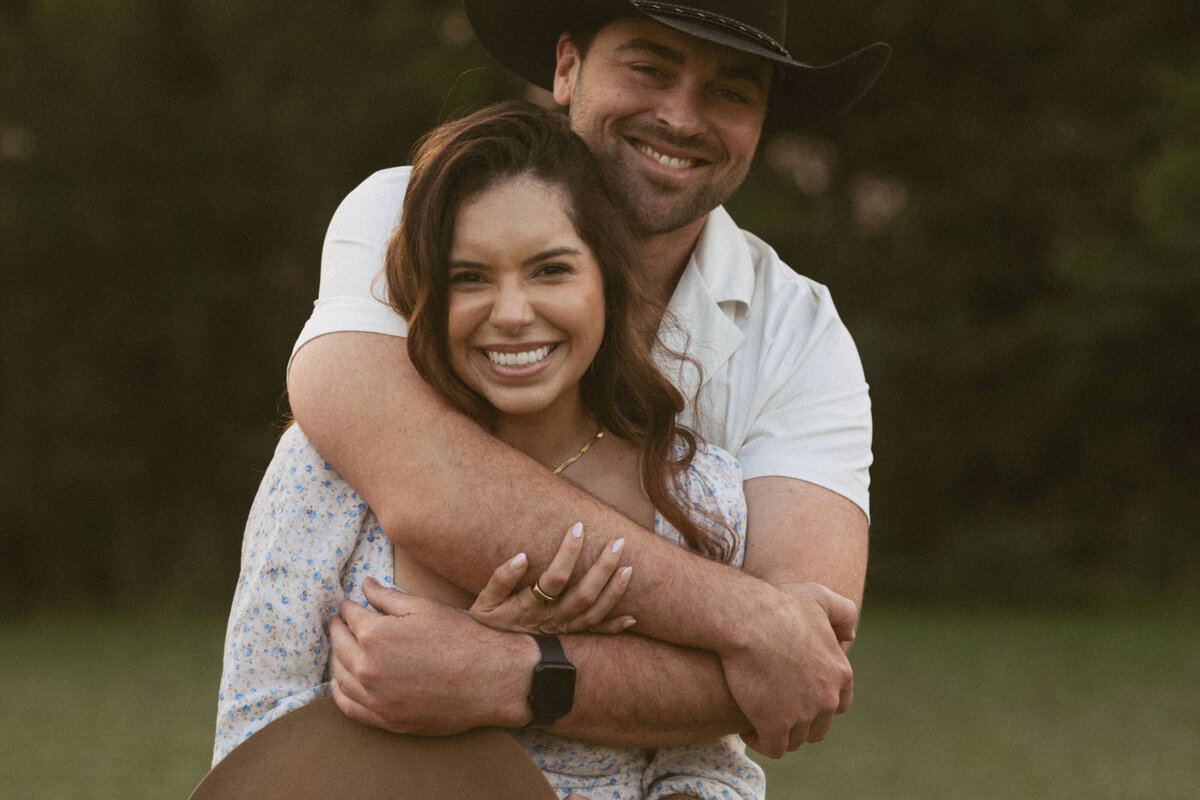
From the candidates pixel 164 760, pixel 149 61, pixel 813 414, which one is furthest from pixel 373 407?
pixel 149 61

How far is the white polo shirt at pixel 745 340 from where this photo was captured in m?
2.88

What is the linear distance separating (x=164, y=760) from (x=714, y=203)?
6041 mm

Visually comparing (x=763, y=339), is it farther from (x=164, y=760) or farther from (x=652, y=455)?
(x=164, y=760)

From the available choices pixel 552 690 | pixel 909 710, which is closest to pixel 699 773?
pixel 552 690

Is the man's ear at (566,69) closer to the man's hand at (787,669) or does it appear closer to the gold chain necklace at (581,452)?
the gold chain necklace at (581,452)

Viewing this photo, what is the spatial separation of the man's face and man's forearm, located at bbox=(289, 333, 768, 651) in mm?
894

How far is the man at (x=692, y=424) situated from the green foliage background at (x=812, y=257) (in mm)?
9853

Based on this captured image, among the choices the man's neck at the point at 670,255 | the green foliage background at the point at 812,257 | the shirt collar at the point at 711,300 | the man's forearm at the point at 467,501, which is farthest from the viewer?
the green foliage background at the point at 812,257

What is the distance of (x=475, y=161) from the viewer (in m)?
2.73

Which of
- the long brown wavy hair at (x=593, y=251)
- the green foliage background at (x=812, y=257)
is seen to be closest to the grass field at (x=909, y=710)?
the green foliage background at (x=812, y=257)

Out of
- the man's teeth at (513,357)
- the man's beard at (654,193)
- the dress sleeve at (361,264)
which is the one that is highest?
the man's beard at (654,193)

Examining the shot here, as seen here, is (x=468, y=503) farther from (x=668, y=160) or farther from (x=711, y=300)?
(x=668, y=160)

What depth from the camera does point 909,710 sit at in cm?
995

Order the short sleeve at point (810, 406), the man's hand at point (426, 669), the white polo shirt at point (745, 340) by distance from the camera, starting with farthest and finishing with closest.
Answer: the short sleeve at point (810, 406) → the white polo shirt at point (745, 340) → the man's hand at point (426, 669)
